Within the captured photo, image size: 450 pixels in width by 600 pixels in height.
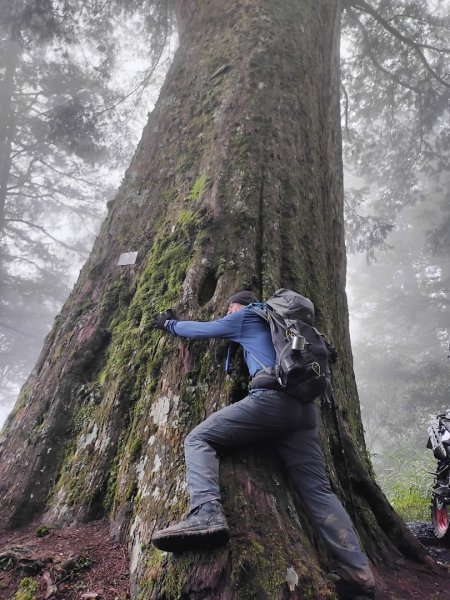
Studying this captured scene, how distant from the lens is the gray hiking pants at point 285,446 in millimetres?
2488

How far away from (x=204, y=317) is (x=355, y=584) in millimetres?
1841

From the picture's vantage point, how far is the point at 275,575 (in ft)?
6.63

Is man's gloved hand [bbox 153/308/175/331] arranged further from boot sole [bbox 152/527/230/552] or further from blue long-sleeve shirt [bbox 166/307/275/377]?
boot sole [bbox 152/527/230/552]

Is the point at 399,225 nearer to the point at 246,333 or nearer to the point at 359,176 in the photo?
the point at 359,176

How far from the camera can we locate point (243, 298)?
3029 millimetres

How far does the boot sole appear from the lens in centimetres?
204

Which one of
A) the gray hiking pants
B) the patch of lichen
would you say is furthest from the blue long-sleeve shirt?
the patch of lichen

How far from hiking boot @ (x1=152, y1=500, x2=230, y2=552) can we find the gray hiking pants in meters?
0.26

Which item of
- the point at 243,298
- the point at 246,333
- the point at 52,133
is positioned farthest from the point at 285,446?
the point at 52,133

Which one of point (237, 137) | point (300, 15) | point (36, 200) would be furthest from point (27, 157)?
point (237, 137)

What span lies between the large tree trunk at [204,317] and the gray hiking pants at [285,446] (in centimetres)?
11

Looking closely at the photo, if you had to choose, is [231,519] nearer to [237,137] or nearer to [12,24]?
[237,137]

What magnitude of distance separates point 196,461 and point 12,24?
1014 centimetres

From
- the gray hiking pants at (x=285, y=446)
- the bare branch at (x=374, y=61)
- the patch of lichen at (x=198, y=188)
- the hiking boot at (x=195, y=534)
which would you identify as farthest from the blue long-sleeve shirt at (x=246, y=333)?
the bare branch at (x=374, y=61)
